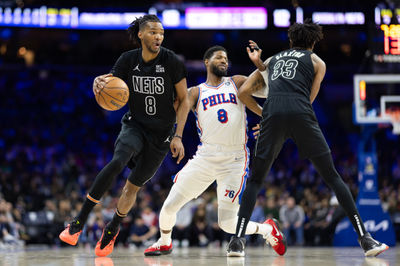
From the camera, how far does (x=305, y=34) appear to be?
18.8ft

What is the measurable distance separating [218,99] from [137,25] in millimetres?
1220

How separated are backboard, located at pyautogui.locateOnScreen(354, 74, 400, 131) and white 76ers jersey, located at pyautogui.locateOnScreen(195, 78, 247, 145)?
5.70 metres

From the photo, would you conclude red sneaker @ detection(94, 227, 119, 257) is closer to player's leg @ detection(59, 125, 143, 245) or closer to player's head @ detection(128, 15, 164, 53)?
player's leg @ detection(59, 125, 143, 245)

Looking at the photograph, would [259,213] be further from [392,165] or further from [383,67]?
[392,165]

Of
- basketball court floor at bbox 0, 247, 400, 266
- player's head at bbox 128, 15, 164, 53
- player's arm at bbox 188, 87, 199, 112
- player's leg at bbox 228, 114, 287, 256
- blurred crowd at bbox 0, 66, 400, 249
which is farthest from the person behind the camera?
blurred crowd at bbox 0, 66, 400, 249

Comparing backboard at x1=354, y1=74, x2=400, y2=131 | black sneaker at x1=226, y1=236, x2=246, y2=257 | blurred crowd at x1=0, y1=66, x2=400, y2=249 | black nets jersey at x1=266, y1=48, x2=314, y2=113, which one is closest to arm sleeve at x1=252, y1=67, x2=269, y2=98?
black nets jersey at x1=266, y1=48, x2=314, y2=113

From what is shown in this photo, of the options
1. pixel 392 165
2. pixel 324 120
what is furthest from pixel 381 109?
pixel 324 120

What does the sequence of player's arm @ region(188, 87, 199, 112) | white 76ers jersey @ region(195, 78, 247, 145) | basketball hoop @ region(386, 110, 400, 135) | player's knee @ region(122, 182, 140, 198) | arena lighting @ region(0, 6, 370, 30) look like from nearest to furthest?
player's knee @ region(122, 182, 140, 198) → white 76ers jersey @ region(195, 78, 247, 145) → player's arm @ region(188, 87, 199, 112) → basketball hoop @ region(386, 110, 400, 135) → arena lighting @ region(0, 6, 370, 30)

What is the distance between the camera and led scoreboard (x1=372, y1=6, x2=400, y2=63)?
444 inches

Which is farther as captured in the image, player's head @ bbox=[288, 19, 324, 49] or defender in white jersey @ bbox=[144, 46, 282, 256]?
defender in white jersey @ bbox=[144, 46, 282, 256]

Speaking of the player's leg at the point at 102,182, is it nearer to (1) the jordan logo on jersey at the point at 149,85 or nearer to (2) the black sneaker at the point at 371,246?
(1) the jordan logo on jersey at the point at 149,85

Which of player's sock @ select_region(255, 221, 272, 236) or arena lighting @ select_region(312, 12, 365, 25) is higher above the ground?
arena lighting @ select_region(312, 12, 365, 25)

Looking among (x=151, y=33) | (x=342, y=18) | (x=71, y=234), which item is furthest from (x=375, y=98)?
(x=342, y=18)

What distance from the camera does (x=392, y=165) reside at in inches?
794
